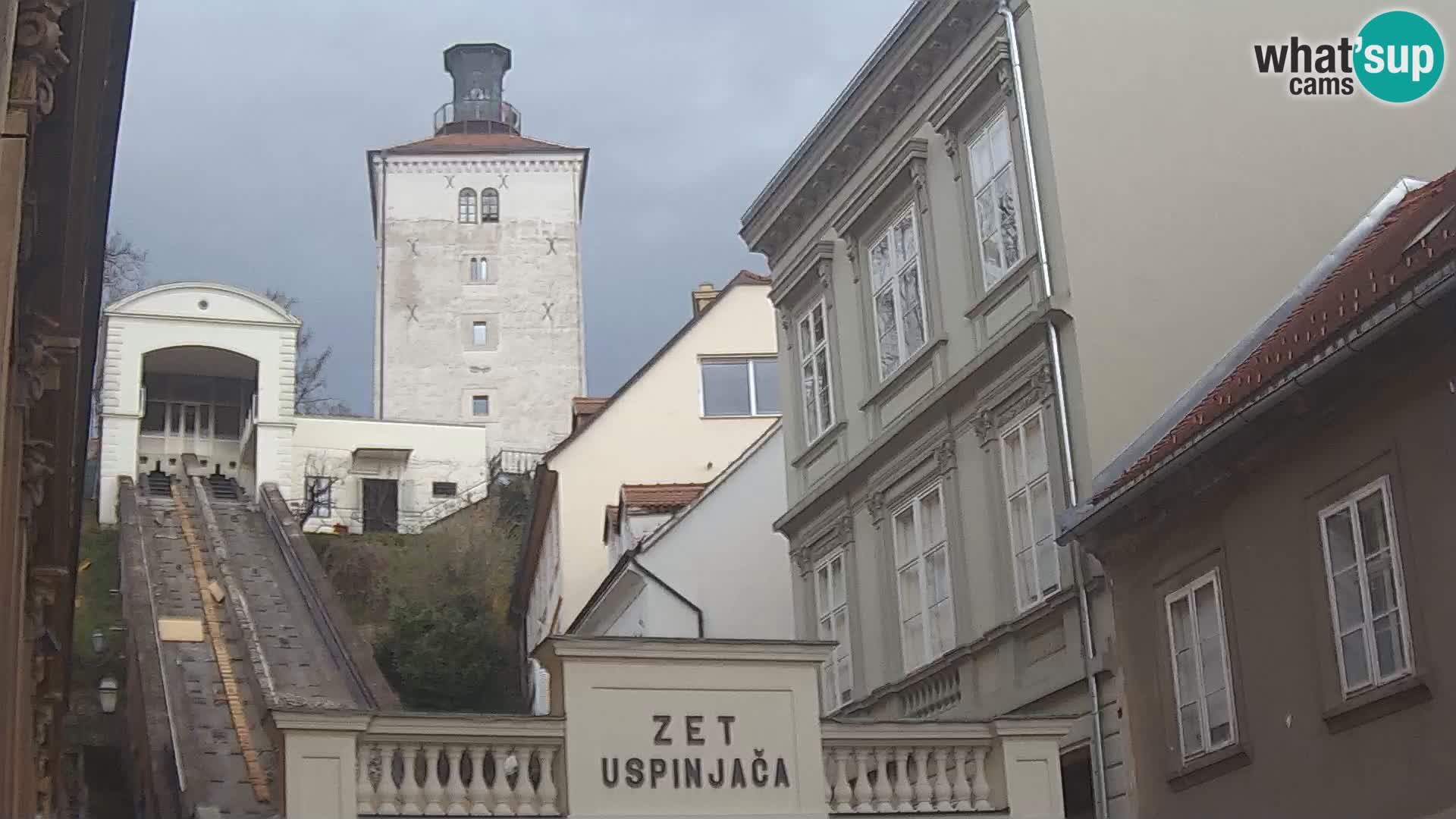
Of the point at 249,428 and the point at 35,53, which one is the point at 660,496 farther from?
the point at 249,428

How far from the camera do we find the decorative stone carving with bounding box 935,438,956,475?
20.6 meters

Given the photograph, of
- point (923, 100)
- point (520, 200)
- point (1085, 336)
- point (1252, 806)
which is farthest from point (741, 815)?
point (520, 200)

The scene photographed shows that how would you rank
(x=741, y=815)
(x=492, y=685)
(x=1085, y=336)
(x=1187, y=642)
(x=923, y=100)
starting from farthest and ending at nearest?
1. (x=492, y=685)
2. (x=923, y=100)
3. (x=1085, y=336)
4. (x=1187, y=642)
5. (x=741, y=815)

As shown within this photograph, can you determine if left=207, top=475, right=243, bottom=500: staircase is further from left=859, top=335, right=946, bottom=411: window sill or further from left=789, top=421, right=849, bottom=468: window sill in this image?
left=859, top=335, right=946, bottom=411: window sill

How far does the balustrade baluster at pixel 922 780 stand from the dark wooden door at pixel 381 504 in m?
46.1

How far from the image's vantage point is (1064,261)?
18.3 m

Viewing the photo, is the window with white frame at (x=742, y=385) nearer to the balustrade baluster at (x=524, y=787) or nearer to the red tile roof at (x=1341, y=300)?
the red tile roof at (x=1341, y=300)

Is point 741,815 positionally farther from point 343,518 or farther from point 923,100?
point 343,518

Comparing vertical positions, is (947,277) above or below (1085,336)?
above

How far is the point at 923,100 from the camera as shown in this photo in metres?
21.5

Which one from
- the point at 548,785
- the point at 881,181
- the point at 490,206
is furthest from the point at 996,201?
the point at 490,206

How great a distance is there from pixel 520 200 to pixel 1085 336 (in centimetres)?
6635

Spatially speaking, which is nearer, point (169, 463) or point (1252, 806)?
point (1252, 806)

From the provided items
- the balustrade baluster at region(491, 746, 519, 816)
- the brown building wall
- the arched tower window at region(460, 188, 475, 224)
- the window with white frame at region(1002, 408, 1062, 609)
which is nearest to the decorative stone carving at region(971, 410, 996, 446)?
the window with white frame at region(1002, 408, 1062, 609)
